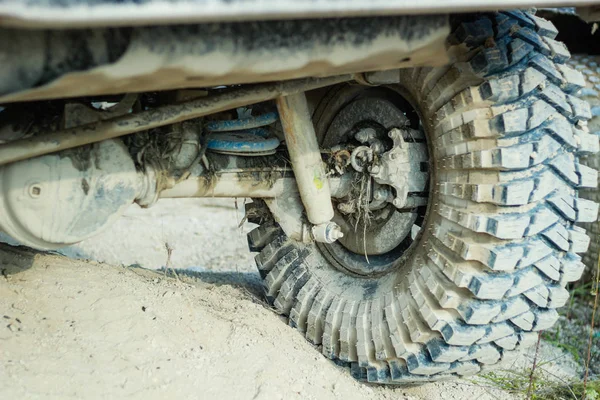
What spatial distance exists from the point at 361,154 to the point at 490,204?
609mm

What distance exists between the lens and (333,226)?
2588 millimetres

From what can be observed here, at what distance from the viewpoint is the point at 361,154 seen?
256 centimetres

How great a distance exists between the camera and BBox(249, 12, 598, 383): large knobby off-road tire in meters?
2.04

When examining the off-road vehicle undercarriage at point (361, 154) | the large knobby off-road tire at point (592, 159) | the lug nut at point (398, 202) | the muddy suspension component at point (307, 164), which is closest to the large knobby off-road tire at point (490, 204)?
the off-road vehicle undercarriage at point (361, 154)

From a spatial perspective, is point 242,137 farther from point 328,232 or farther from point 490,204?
point 490,204

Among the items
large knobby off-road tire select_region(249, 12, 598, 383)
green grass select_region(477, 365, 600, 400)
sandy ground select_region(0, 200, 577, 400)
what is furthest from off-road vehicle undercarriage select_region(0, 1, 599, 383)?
green grass select_region(477, 365, 600, 400)

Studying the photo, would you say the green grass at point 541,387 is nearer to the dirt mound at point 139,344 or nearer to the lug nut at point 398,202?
the dirt mound at point 139,344

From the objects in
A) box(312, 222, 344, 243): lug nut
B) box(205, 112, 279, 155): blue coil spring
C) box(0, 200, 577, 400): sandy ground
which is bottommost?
box(0, 200, 577, 400): sandy ground

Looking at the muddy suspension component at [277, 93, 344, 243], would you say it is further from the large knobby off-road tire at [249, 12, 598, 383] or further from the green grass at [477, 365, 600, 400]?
the green grass at [477, 365, 600, 400]

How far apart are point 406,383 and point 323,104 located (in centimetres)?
123

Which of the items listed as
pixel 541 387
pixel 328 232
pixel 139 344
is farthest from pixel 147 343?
pixel 541 387

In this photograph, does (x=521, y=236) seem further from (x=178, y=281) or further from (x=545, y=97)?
(x=178, y=281)

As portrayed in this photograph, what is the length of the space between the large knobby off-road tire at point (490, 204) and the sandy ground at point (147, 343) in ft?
1.27

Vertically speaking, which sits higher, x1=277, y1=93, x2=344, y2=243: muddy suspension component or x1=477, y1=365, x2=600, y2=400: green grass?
x1=277, y1=93, x2=344, y2=243: muddy suspension component
